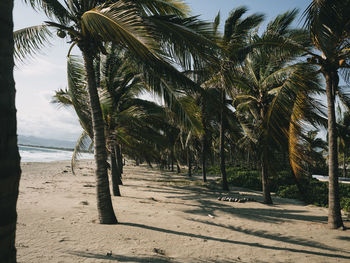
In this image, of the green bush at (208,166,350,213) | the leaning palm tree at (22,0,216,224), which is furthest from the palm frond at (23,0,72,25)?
the green bush at (208,166,350,213)

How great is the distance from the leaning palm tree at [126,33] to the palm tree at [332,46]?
3.43 meters

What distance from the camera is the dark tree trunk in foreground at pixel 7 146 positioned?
121cm

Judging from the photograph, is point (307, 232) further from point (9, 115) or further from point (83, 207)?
point (9, 115)

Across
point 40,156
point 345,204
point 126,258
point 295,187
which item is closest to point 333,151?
point 345,204

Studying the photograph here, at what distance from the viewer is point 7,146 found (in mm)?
1248

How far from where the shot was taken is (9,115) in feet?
4.22

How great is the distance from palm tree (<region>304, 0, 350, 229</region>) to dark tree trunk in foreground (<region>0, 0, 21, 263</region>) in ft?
21.1

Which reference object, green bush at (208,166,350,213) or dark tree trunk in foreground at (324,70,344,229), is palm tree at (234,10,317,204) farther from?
green bush at (208,166,350,213)

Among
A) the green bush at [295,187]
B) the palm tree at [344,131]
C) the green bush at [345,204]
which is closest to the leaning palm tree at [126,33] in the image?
the green bush at [295,187]

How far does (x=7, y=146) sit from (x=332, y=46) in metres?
7.27

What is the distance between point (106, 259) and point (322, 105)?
6.78 metres

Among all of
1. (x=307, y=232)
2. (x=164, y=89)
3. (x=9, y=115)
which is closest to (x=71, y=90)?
(x=164, y=89)

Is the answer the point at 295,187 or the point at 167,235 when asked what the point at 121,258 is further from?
the point at 295,187

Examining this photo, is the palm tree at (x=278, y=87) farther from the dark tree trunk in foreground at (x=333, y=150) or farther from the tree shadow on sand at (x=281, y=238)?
the tree shadow on sand at (x=281, y=238)
